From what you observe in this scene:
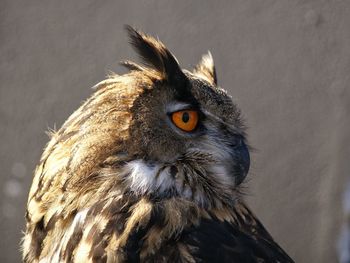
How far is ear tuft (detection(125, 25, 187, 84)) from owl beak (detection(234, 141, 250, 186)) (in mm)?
271

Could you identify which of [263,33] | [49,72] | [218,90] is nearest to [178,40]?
[263,33]

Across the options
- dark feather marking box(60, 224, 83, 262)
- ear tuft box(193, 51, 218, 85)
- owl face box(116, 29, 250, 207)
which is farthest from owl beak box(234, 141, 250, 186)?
dark feather marking box(60, 224, 83, 262)

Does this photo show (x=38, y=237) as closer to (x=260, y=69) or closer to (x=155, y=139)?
(x=155, y=139)

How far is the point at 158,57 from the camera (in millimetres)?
2010

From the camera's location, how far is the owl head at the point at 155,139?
1928 mm

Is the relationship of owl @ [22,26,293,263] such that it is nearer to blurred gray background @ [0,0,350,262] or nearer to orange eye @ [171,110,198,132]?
orange eye @ [171,110,198,132]

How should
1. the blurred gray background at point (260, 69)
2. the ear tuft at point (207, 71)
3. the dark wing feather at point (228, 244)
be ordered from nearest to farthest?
the dark wing feather at point (228, 244) < the ear tuft at point (207, 71) < the blurred gray background at point (260, 69)

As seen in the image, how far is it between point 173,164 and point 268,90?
161 cm

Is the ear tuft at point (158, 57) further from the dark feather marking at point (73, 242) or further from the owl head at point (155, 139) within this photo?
the dark feather marking at point (73, 242)

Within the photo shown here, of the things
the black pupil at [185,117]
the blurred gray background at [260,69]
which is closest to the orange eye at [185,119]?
the black pupil at [185,117]

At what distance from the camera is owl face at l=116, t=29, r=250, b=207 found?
6.33ft

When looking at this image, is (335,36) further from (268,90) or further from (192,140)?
(192,140)

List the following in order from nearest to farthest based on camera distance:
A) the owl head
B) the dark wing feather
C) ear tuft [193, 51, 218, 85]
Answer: the dark wing feather < the owl head < ear tuft [193, 51, 218, 85]

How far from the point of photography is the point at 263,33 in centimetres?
343
